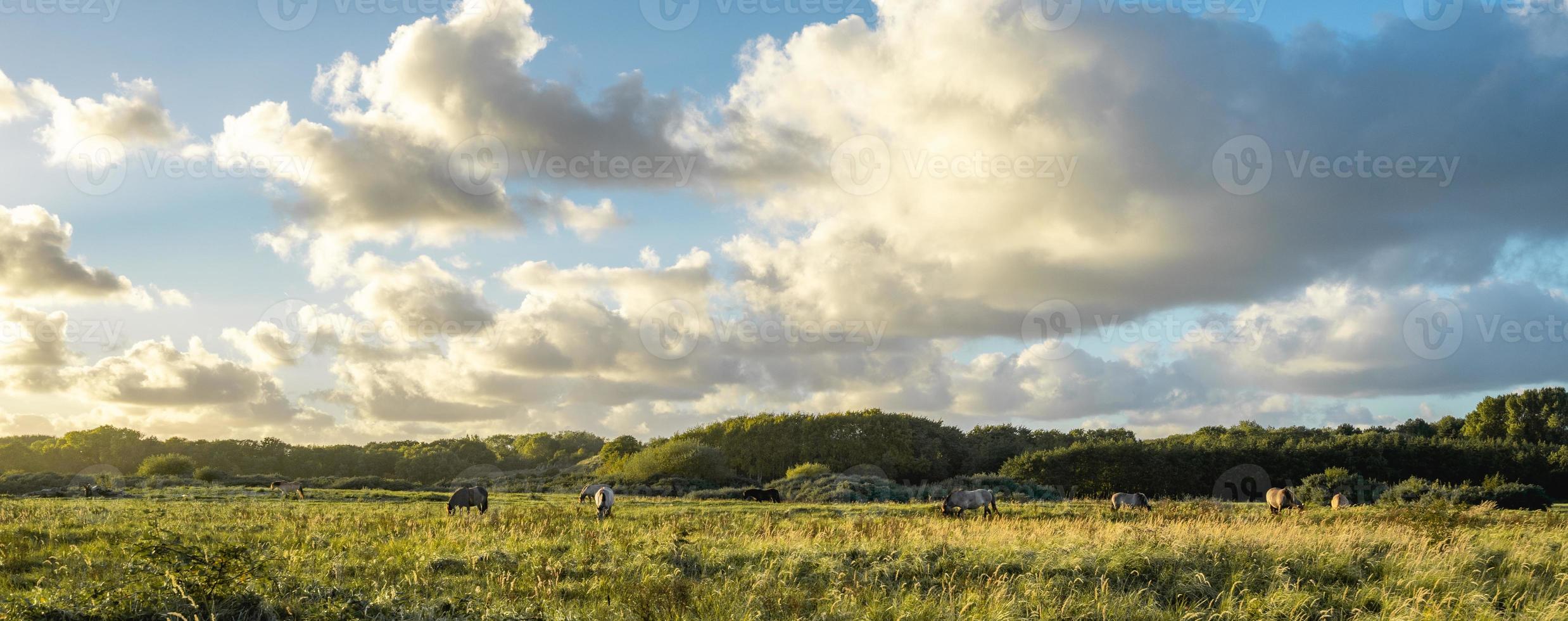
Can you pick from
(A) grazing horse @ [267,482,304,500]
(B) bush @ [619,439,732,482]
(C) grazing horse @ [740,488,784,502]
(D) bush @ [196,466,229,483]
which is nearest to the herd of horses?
(A) grazing horse @ [267,482,304,500]

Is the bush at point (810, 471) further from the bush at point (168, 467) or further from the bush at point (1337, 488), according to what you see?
the bush at point (168, 467)

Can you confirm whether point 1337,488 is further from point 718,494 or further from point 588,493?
point 588,493

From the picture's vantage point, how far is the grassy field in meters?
10.2

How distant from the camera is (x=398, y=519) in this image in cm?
2303

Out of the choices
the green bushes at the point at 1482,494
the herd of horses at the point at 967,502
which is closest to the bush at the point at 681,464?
the herd of horses at the point at 967,502

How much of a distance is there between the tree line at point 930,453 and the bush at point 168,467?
144 mm

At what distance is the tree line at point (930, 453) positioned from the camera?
5769cm

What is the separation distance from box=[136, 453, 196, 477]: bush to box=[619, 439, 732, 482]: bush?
125 ft

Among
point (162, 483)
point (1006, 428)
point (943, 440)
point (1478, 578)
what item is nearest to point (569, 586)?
point (1478, 578)

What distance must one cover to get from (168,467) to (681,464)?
44.8 m

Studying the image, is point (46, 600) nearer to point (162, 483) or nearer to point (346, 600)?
point (346, 600)

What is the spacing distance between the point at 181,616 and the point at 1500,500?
172 feet

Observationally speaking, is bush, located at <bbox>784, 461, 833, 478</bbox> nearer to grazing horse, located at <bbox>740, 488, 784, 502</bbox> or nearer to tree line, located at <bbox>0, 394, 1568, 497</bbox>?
tree line, located at <bbox>0, 394, 1568, 497</bbox>

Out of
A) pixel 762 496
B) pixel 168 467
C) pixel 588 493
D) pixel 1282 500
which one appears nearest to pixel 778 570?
pixel 588 493
